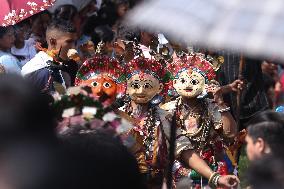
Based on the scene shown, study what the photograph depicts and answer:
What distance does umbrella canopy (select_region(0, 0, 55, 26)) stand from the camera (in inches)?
257

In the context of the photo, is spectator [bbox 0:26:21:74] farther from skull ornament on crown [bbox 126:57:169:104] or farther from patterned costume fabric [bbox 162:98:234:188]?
patterned costume fabric [bbox 162:98:234:188]

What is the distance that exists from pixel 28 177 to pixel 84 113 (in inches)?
57.6

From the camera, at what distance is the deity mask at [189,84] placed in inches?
223

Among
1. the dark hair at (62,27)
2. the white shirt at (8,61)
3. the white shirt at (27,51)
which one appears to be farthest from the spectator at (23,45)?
the dark hair at (62,27)

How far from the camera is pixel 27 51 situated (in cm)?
732

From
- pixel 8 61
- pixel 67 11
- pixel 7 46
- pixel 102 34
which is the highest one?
pixel 67 11

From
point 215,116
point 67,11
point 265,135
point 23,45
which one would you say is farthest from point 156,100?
point 67,11

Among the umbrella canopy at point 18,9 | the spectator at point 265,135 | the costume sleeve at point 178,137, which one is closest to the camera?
the spectator at point 265,135

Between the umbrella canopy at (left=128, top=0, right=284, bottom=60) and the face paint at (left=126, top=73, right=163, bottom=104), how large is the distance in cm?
310

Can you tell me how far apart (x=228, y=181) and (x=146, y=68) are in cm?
99

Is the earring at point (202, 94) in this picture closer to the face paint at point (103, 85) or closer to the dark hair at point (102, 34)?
the face paint at point (103, 85)

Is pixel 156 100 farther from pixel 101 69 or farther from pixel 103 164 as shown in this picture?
pixel 103 164

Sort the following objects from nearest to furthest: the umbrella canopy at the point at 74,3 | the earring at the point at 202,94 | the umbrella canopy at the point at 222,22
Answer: the umbrella canopy at the point at 222,22
the earring at the point at 202,94
the umbrella canopy at the point at 74,3

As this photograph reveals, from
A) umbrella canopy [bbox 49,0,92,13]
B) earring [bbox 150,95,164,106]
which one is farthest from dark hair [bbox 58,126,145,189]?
umbrella canopy [bbox 49,0,92,13]
